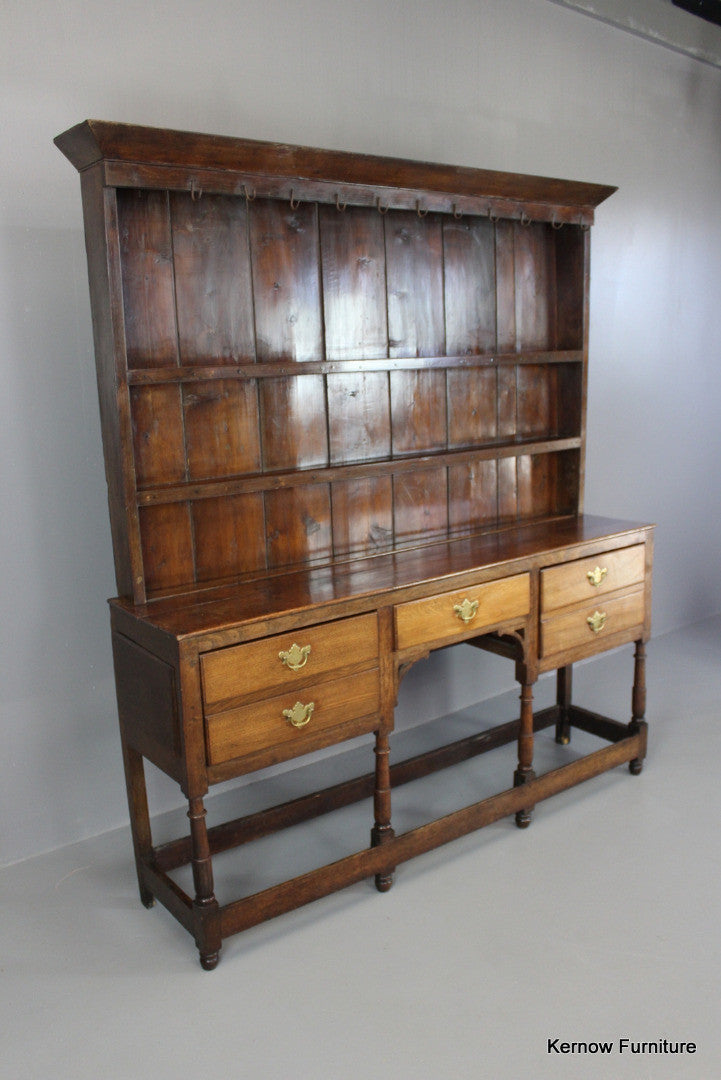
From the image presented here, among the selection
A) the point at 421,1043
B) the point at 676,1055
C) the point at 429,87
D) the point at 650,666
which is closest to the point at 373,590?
the point at 421,1043

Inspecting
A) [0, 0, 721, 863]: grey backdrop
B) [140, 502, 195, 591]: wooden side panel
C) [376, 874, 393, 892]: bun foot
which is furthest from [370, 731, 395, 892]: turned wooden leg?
[0, 0, 721, 863]: grey backdrop

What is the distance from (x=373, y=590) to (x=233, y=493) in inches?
19.5

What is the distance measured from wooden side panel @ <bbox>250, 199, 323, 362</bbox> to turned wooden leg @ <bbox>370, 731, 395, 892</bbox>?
122 centimetres

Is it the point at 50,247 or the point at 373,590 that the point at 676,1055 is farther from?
the point at 50,247

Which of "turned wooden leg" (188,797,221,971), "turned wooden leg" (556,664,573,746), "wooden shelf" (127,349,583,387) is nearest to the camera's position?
"turned wooden leg" (188,797,221,971)

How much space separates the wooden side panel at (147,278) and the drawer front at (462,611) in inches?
39.8

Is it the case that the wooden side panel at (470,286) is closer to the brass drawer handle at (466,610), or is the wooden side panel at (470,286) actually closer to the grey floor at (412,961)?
the brass drawer handle at (466,610)

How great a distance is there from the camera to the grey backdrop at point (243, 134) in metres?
2.62

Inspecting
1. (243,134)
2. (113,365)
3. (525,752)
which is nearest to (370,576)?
(525,752)

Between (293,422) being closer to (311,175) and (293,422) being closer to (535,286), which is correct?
(311,175)

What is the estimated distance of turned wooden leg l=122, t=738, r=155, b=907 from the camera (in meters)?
2.60

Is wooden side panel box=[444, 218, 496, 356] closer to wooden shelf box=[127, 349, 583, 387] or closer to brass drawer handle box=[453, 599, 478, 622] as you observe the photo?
wooden shelf box=[127, 349, 583, 387]

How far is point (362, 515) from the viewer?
3.03 metres

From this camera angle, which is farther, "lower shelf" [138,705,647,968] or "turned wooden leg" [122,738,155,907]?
"turned wooden leg" [122,738,155,907]
